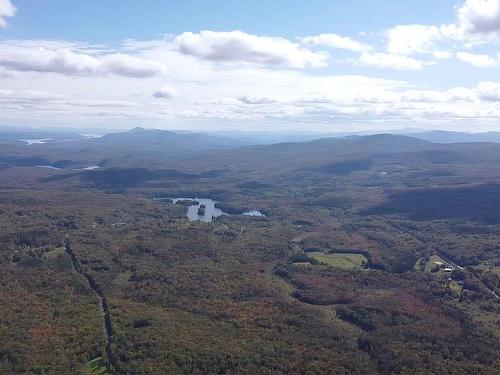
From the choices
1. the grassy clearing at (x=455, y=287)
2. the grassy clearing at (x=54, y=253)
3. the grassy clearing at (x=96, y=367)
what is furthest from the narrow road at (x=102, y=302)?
the grassy clearing at (x=455, y=287)

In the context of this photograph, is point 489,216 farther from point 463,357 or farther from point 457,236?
point 463,357

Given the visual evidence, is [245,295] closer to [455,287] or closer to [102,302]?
[102,302]

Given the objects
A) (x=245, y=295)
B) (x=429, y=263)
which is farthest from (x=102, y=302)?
(x=429, y=263)

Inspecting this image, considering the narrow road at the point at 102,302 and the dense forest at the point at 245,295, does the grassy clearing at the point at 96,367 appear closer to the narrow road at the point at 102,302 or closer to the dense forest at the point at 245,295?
the dense forest at the point at 245,295

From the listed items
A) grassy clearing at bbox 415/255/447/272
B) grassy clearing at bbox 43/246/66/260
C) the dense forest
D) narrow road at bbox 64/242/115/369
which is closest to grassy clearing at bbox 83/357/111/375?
the dense forest

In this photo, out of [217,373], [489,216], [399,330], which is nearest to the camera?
[217,373]

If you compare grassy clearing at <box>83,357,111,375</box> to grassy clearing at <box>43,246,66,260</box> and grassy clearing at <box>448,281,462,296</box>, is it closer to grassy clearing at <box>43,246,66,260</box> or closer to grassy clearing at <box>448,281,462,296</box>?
grassy clearing at <box>43,246,66,260</box>

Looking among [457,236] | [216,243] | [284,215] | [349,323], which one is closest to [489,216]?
[457,236]
